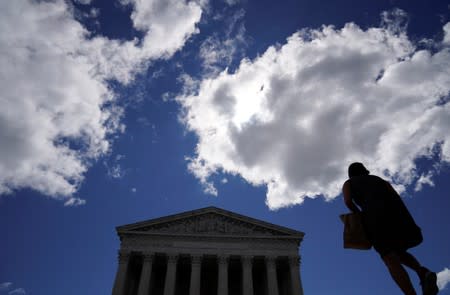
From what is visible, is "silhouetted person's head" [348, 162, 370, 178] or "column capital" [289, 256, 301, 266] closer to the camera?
"silhouetted person's head" [348, 162, 370, 178]

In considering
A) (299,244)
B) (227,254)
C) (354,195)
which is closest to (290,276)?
(299,244)

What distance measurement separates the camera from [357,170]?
18.9 ft

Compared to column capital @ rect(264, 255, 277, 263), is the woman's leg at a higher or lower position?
lower

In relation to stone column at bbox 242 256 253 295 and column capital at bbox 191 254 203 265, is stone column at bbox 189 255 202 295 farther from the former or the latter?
stone column at bbox 242 256 253 295

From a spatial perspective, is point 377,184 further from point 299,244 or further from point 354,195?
point 299,244

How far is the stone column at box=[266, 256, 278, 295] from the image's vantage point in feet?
93.4

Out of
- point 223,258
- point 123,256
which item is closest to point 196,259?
point 223,258

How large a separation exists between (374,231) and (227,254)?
2742 centimetres

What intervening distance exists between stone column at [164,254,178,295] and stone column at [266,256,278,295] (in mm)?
8203

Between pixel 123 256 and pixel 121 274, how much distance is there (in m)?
1.64

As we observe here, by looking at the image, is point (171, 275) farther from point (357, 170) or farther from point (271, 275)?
point (357, 170)

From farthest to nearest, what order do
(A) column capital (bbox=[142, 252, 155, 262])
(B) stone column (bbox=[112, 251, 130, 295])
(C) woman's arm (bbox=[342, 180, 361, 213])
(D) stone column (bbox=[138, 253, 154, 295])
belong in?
1. (A) column capital (bbox=[142, 252, 155, 262])
2. (D) stone column (bbox=[138, 253, 154, 295])
3. (B) stone column (bbox=[112, 251, 130, 295])
4. (C) woman's arm (bbox=[342, 180, 361, 213])

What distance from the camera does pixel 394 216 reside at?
183 inches

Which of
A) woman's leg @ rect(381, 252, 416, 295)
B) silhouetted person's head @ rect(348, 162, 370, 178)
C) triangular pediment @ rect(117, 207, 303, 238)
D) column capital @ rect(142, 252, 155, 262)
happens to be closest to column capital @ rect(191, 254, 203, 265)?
triangular pediment @ rect(117, 207, 303, 238)
